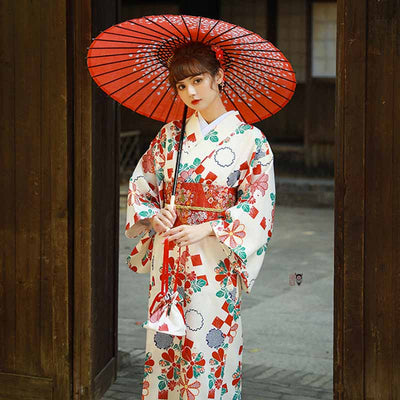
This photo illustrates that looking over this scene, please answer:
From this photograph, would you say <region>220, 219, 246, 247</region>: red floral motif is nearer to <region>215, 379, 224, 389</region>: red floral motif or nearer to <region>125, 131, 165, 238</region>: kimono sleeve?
<region>125, 131, 165, 238</region>: kimono sleeve

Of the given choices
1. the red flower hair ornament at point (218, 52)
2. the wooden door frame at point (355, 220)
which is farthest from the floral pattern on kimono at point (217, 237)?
the wooden door frame at point (355, 220)

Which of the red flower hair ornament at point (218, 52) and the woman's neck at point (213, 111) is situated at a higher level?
the red flower hair ornament at point (218, 52)

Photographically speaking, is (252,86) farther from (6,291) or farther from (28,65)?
(6,291)

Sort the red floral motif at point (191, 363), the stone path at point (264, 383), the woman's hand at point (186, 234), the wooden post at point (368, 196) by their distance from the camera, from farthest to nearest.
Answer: the stone path at point (264, 383), the wooden post at point (368, 196), the red floral motif at point (191, 363), the woman's hand at point (186, 234)

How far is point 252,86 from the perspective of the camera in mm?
3551

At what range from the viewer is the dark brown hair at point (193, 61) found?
3.35 metres

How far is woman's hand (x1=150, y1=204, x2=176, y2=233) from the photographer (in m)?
3.33

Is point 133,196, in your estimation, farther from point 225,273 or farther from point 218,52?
point 218,52

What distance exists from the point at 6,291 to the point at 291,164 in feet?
29.4

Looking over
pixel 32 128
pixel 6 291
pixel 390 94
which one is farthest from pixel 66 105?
pixel 390 94

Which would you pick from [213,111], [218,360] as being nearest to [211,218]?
[213,111]

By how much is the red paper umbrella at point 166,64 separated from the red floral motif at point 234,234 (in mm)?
554

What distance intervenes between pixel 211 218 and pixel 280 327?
8.44 feet

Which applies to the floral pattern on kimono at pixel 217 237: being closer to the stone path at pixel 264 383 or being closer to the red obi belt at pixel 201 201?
the red obi belt at pixel 201 201
